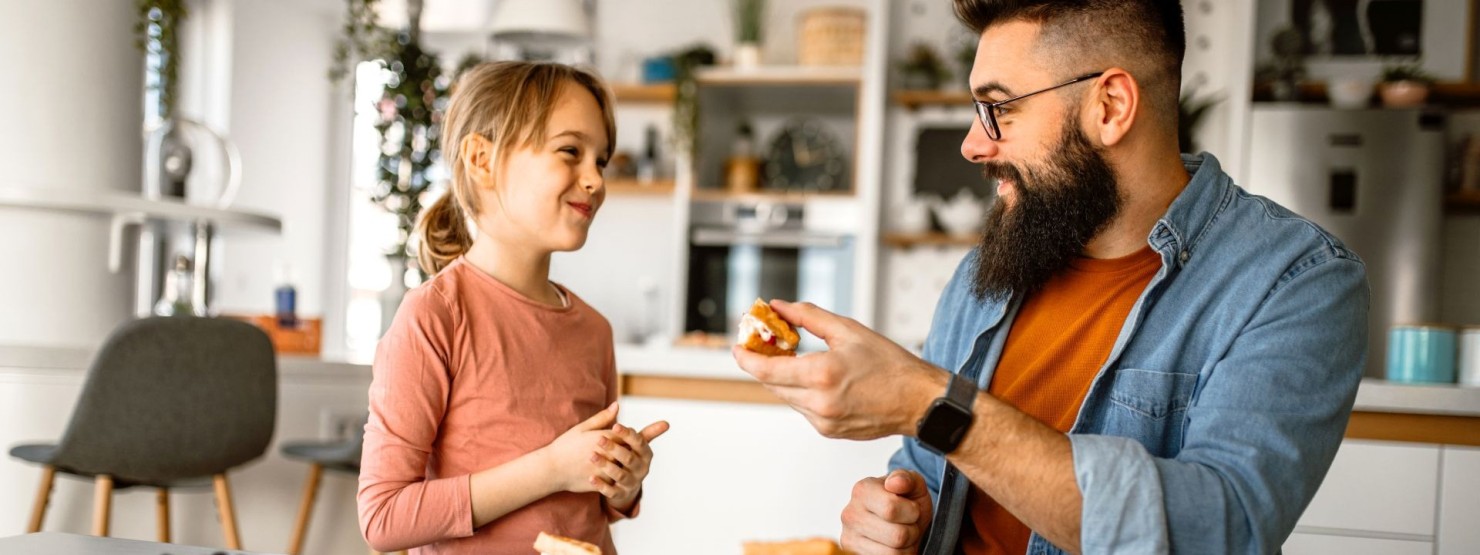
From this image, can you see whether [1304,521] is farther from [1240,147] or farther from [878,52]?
[878,52]

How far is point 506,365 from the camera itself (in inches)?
59.4

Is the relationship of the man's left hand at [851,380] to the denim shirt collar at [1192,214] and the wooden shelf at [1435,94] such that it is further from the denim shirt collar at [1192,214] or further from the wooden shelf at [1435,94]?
the wooden shelf at [1435,94]

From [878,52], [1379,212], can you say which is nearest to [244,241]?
[878,52]

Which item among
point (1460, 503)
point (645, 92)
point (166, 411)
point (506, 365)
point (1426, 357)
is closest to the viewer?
point (506, 365)

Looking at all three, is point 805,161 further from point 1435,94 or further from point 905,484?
point 905,484

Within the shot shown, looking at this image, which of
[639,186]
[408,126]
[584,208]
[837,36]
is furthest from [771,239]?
[584,208]

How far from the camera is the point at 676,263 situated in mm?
5625

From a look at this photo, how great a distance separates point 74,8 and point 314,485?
1.62 metres

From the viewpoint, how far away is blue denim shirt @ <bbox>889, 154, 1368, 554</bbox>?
1.16 meters

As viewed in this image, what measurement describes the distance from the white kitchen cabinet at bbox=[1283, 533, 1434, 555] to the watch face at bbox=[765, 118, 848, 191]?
360cm

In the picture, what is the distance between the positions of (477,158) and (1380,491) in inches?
71.0

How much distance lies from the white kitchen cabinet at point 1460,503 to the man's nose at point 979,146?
1.33 metres

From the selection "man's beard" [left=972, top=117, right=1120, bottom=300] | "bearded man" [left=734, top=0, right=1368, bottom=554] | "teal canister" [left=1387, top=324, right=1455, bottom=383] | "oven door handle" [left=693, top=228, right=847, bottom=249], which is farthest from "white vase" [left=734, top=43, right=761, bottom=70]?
"man's beard" [left=972, top=117, right=1120, bottom=300]

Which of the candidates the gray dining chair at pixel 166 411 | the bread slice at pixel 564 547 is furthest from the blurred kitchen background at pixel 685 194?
the bread slice at pixel 564 547
